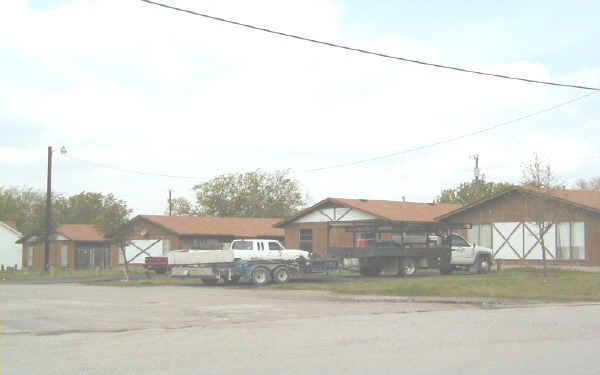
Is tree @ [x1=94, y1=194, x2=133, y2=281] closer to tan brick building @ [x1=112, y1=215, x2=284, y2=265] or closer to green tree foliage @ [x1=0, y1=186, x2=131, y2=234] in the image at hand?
tan brick building @ [x1=112, y1=215, x2=284, y2=265]

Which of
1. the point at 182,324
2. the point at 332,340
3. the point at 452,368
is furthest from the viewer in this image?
the point at 182,324

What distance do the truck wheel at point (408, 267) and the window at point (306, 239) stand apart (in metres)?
15.1

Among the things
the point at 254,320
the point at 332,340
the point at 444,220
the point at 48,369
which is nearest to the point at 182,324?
the point at 254,320

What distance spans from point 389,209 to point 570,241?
42.3ft

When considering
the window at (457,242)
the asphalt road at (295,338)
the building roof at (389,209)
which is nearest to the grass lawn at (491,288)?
the asphalt road at (295,338)

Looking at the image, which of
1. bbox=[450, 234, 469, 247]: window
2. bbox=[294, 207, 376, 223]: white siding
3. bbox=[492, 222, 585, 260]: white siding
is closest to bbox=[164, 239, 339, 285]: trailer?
bbox=[450, 234, 469, 247]: window

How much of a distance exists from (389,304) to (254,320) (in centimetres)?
543

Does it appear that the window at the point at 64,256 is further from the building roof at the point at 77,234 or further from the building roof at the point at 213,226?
the building roof at the point at 213,226

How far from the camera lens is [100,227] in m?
35.9

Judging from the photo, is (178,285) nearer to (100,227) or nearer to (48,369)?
(100,227)

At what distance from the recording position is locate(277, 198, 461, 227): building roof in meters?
42.4

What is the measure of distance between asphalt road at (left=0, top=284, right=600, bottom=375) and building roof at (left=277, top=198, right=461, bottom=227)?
23681mm

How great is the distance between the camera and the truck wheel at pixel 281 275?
1088 inches

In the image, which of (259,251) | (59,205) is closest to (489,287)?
(259,251)
